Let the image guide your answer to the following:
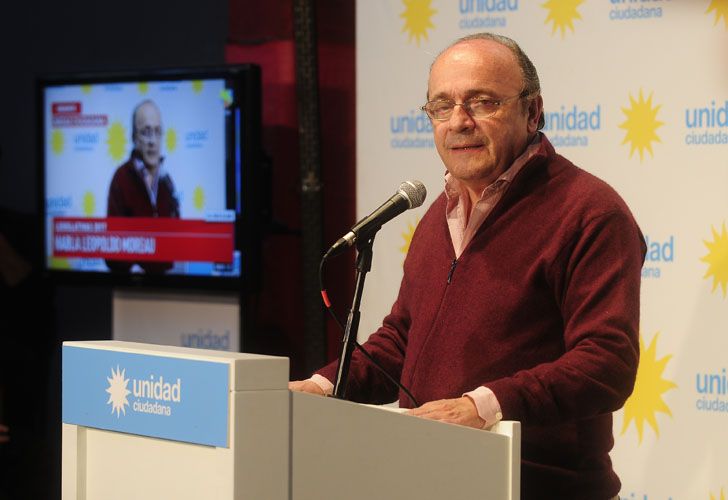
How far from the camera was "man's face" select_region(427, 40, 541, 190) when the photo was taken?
2.36 meters

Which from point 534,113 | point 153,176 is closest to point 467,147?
point 534,113

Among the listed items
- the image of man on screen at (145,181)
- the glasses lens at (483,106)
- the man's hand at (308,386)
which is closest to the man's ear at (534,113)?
the glasses lens at (483,106)

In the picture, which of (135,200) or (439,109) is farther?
(135,200)

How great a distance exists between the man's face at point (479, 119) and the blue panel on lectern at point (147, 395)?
3.13ft

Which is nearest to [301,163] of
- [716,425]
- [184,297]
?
[184,297]

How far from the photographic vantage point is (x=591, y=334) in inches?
85.4

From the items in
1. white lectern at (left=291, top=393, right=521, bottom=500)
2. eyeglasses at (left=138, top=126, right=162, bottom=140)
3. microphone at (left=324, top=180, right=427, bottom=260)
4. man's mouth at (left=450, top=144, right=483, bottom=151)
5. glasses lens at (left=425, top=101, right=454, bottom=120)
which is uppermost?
eyeglasses at (left=138, top=126, right=162, bottom=140)

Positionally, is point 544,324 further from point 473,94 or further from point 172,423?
point 172,423

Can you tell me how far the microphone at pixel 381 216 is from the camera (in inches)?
81.0

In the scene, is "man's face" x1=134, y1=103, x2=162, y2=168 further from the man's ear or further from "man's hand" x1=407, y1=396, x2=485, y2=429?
"man's hand" x1=407, y1=396, x2=485, y2=429

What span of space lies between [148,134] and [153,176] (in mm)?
172

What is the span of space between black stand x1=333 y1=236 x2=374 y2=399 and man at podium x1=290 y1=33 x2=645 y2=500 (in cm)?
10

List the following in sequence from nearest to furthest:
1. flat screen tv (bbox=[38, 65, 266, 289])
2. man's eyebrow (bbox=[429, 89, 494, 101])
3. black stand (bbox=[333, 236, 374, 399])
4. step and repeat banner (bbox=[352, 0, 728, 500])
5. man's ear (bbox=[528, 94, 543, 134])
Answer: black stand (bbox=[333, 236, 374, 399]) < man's eyebrow (bbox=[429, 89, 494, 101]) < man's ear (bbox=[528, 94, 543, 134]) < step and repeat banner (bbox=[352, 0, 728, 500]) < flat screen tv (bbox=[38, 65, 266, 289])

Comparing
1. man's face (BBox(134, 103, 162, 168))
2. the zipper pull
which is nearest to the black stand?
the zipper pull
